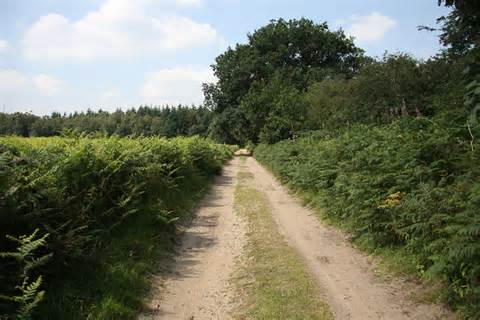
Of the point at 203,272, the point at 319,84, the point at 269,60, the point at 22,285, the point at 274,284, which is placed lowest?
the point at 203,272

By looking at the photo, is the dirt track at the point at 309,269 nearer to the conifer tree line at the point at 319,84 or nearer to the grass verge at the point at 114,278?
the grass verge at the point at 114,278

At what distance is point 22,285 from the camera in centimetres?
416

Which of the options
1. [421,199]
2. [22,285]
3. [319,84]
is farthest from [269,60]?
[22,285]

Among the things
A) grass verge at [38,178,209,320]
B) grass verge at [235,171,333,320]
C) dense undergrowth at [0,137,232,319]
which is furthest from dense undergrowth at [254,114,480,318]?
dense undergrowth at [0,137,232,319]

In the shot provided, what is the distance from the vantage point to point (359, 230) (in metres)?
7.86

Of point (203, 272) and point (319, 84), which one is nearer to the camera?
point (203, 272)

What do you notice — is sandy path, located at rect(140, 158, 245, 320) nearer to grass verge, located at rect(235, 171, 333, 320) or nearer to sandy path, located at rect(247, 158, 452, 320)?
grass verge, located at rect(235, 171, 333, 320)

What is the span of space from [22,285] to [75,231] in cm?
150

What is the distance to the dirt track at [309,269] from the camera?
4.95 metres

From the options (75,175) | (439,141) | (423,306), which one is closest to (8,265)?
(75,175)

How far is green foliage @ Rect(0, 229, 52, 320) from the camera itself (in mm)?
3816

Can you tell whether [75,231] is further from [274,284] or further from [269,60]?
[269,60]

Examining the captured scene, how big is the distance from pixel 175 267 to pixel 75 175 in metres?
2.55

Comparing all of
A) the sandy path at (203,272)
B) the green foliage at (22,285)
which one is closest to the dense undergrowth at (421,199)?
the sandy path at (203,272)
